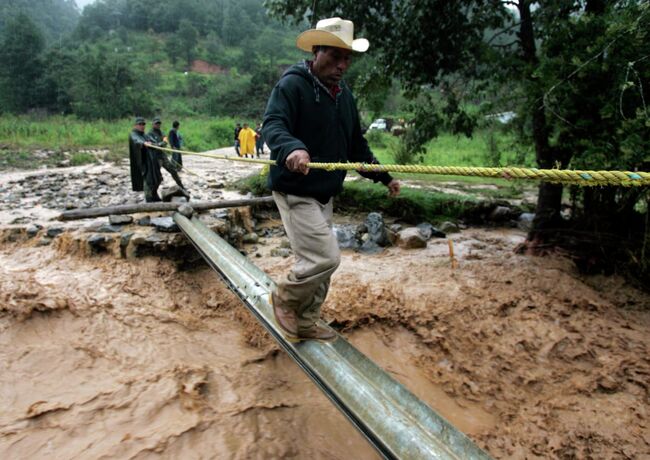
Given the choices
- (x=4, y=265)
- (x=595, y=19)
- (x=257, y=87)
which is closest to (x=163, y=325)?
(x=4, y=265)

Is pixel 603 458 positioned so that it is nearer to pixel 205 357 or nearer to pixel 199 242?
pixel 205 357

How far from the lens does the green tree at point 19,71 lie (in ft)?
118

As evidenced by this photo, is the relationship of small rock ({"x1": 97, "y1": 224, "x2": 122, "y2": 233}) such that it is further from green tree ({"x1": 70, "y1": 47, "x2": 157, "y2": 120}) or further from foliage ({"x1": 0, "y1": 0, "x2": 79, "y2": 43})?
foliage ({"x1": 0, "y1": 0, "x2": 79, "y2": 43})

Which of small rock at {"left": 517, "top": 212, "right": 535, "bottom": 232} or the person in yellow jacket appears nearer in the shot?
small rock at {"left": 517, "top": 212, "right": 535, "bottom": 232}

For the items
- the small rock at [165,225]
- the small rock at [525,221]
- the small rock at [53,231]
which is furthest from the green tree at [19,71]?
the small rock at [525,221]

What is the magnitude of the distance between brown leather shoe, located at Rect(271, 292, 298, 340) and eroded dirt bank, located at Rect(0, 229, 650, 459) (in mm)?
670

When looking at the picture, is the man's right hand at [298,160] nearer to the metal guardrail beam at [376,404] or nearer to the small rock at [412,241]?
the metal guardrail beam at [376,404]

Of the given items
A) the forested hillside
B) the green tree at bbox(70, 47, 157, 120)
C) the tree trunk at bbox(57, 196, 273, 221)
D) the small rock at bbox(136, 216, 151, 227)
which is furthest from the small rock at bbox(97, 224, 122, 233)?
the green tree at bbox(70, 47, 157, 120)

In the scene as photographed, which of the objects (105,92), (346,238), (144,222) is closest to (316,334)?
(144,222)

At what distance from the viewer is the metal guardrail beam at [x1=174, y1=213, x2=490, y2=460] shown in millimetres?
1854

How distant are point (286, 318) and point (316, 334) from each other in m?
0.23

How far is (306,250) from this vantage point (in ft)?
7.41

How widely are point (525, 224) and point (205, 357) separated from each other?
610 centimetres

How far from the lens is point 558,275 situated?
4.43m
